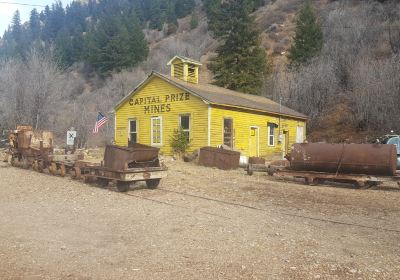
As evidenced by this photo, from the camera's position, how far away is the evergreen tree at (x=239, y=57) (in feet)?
143

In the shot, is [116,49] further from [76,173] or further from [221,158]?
[76,173]

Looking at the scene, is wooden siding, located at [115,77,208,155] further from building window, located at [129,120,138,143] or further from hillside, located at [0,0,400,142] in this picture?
hillside, located at [0,0,400,142]

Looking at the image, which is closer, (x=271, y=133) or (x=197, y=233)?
(x=197, y=233)

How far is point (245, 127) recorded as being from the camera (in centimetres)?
2608

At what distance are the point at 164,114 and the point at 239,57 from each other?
68.6 ft

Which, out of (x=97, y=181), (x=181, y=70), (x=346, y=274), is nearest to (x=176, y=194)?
(x=97, y=181)

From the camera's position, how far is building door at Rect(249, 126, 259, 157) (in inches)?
1054

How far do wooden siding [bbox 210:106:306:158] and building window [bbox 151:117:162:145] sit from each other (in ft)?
13.4

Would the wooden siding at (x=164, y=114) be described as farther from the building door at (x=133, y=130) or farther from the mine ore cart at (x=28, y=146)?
the mine ore cart at (x=28, y=146)

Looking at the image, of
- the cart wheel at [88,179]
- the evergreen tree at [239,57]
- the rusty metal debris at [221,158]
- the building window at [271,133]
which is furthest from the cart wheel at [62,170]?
the evergreen tree at [239,57]

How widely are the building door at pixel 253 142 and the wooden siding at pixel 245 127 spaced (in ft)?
0.84

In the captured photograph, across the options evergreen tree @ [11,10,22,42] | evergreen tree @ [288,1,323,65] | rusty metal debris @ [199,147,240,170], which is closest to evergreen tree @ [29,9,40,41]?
evergreen tree @ [11,10,22,42]

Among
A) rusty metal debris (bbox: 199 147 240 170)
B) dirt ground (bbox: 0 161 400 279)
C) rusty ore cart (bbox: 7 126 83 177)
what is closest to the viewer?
dirt ground (bbox: 0 161 400 279)

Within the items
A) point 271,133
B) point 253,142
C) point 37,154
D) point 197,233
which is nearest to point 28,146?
point 37,154
